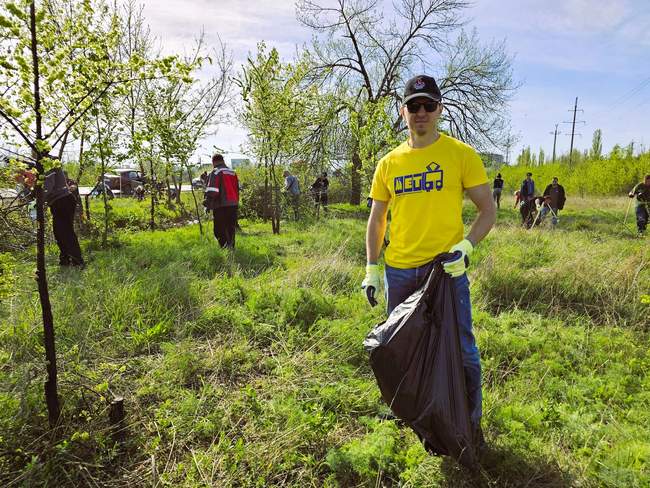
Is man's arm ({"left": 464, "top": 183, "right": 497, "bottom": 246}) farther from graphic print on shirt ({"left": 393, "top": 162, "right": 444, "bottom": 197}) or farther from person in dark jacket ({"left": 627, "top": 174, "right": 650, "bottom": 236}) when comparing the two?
person in dark jacket ({"left": 627, "top": 174, "right": 650, "bottom": 236})

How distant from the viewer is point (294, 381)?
2615mm

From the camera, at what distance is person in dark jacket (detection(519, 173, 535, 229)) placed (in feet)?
36.0

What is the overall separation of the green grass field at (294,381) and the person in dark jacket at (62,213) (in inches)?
31.3

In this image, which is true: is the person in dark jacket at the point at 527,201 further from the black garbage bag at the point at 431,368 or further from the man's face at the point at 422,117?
the black garbage bag at the point at 431,368

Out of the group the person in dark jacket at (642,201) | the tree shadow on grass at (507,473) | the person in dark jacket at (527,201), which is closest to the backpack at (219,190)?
the tree shadow on grass at (507,473)

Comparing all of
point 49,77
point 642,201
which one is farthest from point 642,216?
point 49,77

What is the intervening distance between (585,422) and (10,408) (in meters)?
3.20

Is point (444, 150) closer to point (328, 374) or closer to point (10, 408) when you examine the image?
point (328, 374)

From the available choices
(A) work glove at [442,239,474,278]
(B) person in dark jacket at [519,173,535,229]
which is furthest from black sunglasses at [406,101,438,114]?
(B) person in dark jacket at [519,173,535,229]

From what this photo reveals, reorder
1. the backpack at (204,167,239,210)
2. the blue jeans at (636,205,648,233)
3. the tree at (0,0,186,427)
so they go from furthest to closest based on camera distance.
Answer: the blue jeans at (636,205,648,233)
the backpack at (204,167,239,210)
the tree at (0,0,186,427)

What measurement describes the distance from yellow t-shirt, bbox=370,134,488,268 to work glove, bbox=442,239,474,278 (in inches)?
4.4

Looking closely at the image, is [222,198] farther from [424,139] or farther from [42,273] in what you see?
[424,139]

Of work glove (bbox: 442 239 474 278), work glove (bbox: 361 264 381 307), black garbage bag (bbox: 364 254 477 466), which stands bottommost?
black garbage bag (bbox: 364 254 477 466)

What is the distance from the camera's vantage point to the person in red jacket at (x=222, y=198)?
6.22m
